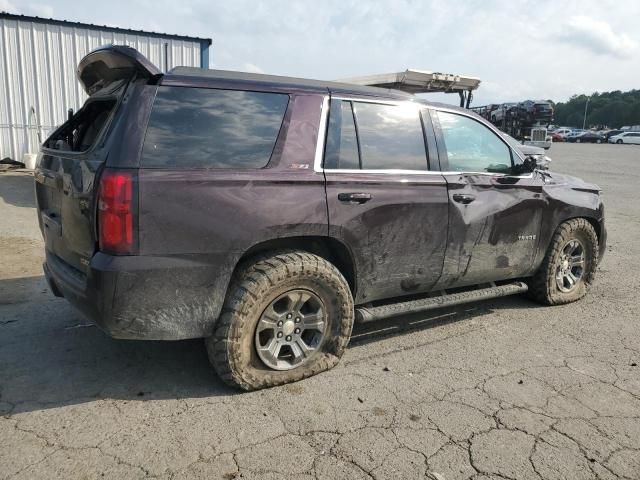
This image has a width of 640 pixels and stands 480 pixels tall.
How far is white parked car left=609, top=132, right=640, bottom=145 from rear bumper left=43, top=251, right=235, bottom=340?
61095 mm

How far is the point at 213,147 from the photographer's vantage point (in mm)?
3059

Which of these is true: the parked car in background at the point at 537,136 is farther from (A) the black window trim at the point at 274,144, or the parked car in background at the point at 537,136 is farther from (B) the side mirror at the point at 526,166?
(A) the black window trim at the point at 274,144

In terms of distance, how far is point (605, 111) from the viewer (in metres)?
102

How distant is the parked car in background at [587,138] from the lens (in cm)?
5825

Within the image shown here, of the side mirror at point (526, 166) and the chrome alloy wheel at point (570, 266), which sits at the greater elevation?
the side mirror at point (526, 166)

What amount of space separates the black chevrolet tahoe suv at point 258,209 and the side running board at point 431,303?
18 mm

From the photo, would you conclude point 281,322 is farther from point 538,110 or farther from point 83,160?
point 538,110

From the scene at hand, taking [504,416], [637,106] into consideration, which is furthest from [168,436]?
[637,106]

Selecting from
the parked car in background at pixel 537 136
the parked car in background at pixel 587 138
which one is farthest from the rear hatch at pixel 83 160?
the parked car in background at pixel 587 138

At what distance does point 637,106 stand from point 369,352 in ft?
362

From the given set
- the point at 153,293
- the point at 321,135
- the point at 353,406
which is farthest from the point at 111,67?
the point at 353,406

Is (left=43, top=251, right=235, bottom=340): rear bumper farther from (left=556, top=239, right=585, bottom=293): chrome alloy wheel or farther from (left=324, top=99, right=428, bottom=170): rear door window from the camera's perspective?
(left=556, top=239, right=585, bottom=293): chrome alloy wheel

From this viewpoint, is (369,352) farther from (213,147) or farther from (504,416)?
(213,147)

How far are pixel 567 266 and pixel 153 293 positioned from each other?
13.1ft
